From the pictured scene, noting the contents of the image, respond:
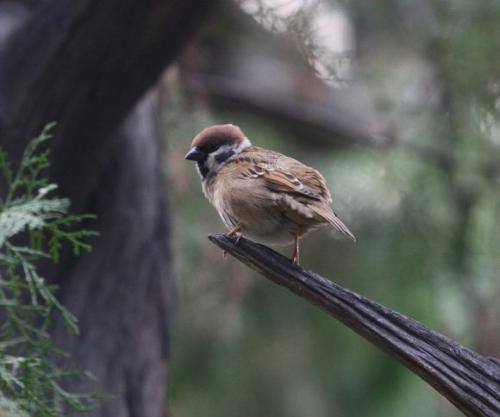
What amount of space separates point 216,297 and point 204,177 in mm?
1100

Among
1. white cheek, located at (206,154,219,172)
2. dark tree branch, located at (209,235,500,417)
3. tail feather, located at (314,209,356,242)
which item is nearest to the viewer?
dark tree branch, located at (209,235,500,417)

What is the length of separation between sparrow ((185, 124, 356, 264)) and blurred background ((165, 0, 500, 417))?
0.95m

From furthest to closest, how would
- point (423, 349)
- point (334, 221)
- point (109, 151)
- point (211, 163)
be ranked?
point (109, 151) → point (211, 163) → point (334, 221) → point (423, 349)

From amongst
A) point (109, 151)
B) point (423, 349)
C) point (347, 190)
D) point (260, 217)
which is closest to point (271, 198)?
point (260, 217)

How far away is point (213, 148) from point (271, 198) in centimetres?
62

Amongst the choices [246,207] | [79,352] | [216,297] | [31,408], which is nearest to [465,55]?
[216,297]

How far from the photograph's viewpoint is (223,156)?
340 cm

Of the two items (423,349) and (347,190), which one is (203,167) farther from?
(347,190)

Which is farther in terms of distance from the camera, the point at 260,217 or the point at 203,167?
the point at 203,167

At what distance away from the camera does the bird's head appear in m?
3.40

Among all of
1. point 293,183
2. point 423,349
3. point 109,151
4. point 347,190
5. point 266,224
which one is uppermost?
point 347,190

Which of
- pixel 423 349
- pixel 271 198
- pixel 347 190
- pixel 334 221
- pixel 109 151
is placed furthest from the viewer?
pixel 347 190

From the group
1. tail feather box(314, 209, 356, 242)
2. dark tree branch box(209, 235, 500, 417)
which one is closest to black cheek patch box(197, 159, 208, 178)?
tail feather box(314, 209, 356, 242)

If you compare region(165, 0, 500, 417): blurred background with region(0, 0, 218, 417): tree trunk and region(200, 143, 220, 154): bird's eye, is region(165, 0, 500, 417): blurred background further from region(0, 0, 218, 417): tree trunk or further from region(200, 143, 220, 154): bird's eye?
region(200, 143, 220, 154): bird's eye
